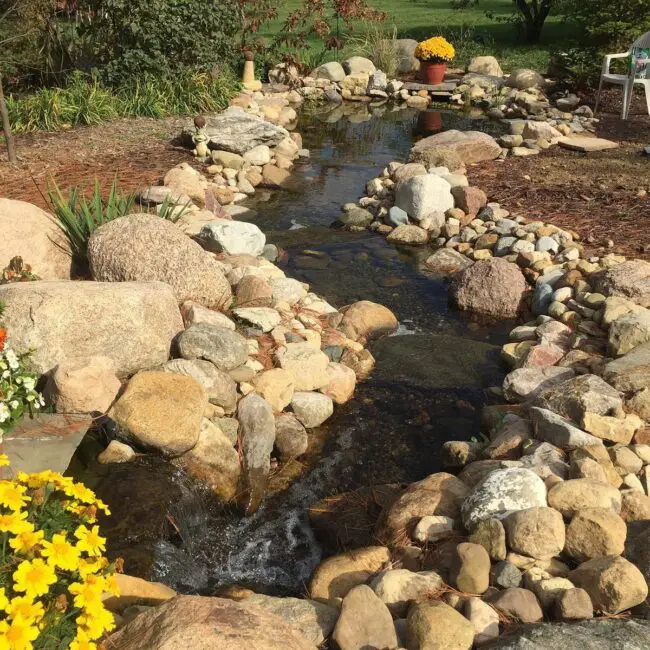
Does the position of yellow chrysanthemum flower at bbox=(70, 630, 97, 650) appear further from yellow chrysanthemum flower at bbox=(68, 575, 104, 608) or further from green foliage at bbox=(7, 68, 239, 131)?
green foliage at bbox=(7, 68, 239, 131)

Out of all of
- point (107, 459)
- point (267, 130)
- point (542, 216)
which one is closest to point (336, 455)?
point (107, 459)

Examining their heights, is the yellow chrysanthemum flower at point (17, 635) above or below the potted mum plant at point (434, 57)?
below

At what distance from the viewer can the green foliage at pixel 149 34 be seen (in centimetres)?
1064

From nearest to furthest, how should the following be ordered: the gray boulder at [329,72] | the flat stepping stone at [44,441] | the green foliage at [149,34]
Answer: the flat stepping stone at [44,441] → the green foliage at [149,34] → the gray boulder at [329,72]

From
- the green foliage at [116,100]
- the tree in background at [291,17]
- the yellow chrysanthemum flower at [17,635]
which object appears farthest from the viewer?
the tree in background at [291,17]

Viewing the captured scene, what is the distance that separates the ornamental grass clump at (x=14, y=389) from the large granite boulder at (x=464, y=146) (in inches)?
258

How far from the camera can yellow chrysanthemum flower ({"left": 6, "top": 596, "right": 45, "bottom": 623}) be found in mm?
2013

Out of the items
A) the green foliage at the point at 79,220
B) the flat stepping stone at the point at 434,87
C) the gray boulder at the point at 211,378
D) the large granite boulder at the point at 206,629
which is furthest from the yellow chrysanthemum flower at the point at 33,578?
the flat stepping stone at the point at 434,87

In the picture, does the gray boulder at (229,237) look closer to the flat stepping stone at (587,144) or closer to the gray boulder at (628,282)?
the gray boulder at (628,282)

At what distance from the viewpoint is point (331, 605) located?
318 cm

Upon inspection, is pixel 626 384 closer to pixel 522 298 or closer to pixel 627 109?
pixel 522 298

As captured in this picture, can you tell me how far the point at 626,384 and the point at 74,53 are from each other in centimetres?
976

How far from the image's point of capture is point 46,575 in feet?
6.88

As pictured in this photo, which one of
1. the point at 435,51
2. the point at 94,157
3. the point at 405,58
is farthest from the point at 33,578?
the point at 405,58
